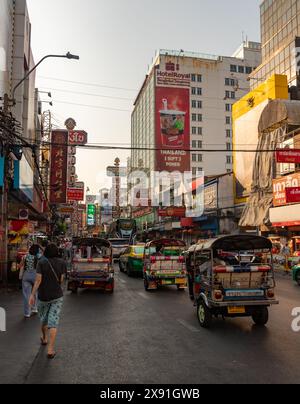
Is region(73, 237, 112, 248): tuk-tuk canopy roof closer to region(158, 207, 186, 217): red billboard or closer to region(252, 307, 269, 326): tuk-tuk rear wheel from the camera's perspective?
region(252, 307, 269, 326): tuk-tuk rear wheel

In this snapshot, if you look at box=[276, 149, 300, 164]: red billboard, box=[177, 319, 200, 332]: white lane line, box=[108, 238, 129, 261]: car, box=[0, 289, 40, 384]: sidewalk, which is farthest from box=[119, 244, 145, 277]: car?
box=[108, 238, 129, 261]: car

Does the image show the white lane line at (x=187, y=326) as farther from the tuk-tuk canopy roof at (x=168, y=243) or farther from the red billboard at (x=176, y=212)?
the red billboard at (x=176, y=212)

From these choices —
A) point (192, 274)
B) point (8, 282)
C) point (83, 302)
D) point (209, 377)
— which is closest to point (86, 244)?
point (8, 282)

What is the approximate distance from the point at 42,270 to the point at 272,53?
1803 inches

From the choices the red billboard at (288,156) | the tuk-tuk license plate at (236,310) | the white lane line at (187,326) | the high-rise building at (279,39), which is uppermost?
the high-rise building at (279,39)

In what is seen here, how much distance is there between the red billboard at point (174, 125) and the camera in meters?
42.8

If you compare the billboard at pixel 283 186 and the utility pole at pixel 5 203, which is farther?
the billboard at pixel 283 186

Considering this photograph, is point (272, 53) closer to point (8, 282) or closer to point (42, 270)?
point (8, 282)

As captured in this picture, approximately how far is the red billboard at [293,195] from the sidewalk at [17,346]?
20093 millimetres

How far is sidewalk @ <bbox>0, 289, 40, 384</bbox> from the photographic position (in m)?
5.86

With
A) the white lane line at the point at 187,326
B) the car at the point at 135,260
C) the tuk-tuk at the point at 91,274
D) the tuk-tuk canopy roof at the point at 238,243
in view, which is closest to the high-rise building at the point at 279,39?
the car at the point at 135,260

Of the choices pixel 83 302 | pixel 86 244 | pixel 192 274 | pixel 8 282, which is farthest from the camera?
pixel 86 244

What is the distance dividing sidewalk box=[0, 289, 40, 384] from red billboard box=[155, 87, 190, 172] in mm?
32991

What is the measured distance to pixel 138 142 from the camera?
114 metres
